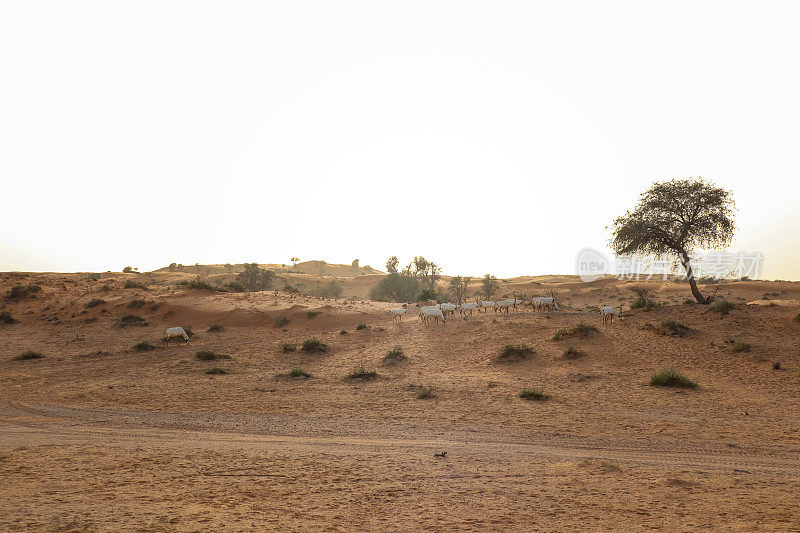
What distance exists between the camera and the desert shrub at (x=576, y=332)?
21.3m

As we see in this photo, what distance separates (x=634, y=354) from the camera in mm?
18516

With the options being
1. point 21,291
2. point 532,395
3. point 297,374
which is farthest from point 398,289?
point 532,395

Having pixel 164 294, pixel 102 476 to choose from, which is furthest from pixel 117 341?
pixel 102 476

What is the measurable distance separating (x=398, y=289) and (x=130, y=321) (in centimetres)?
2933

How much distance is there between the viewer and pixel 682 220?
2823cm

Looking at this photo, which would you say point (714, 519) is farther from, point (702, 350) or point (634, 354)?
point (702, 350)

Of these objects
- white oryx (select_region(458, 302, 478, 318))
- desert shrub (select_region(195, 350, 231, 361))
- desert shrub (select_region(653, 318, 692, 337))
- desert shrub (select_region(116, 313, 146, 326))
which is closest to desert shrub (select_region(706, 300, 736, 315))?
desert shrub (select_region(653, 318, 692, 337))

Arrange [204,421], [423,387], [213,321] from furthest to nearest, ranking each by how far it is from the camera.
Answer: [213,321] → [423,387] → [204,421]

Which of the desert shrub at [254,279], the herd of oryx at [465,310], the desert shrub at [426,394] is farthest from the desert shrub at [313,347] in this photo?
the desert shrub at [254,279]

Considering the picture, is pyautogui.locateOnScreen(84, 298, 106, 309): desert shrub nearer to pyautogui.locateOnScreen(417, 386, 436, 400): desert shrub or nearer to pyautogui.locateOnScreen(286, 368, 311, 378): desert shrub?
pyautogui.locateOnScreen(286, 368, 311, 378): desert shrub

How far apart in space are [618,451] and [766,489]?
2.41 meters

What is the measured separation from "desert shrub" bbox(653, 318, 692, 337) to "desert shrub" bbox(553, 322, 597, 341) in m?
2.79

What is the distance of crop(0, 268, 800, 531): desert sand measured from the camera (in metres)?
6.20

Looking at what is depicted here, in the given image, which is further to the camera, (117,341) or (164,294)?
(164,294)
